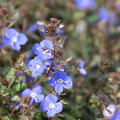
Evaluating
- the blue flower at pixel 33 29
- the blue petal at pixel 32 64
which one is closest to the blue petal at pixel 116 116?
the blue petal at pixel 32 64

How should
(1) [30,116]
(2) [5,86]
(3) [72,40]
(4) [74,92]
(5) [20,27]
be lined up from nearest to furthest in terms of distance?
(1) [30,116]
(2) [5,86]
(4) [74,92]
(5) [20,27]
(3) [72,40]

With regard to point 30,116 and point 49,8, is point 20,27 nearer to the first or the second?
point 49,8

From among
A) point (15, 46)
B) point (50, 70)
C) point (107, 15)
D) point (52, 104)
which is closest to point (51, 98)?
point (52, 104)

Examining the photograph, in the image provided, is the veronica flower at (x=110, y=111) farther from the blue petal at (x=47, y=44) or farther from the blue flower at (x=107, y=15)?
the blue flower at (x=107, y=15)

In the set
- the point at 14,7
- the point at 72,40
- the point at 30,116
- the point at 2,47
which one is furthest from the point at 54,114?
the point at 72,40

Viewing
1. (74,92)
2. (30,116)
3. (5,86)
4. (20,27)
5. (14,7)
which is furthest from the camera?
(20,27)

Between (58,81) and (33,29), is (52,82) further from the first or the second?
(33,29)

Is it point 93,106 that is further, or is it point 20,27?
point 20,27
